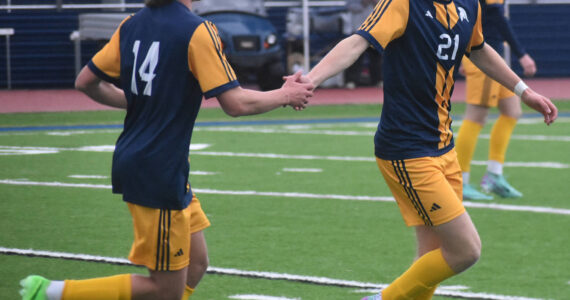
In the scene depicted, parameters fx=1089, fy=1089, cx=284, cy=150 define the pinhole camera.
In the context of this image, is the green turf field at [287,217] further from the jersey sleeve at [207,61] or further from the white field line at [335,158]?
the jersey sleeve at [207,61]

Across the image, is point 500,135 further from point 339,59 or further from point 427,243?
point 339,59

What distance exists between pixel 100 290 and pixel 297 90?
115cm

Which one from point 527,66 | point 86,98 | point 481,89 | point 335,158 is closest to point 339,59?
point 481,89

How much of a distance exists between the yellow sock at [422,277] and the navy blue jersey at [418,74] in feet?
1.57

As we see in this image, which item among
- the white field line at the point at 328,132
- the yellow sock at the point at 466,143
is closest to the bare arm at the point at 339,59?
the yellow sock at the point at 466,143

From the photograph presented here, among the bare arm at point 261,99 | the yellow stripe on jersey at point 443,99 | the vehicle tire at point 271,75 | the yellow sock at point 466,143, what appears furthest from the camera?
the vehicle tire at point 271,75

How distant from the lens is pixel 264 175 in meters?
11.0

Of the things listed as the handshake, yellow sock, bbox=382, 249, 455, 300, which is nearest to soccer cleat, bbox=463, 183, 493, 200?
yellow sock, bbox=382, 249, 455, 300

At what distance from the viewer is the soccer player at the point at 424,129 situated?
490 cm

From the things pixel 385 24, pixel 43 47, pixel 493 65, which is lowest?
pixel 43 47

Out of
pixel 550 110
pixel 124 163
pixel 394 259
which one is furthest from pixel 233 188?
pixel 124 163

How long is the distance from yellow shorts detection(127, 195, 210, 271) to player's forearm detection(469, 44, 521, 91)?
72.8 inches

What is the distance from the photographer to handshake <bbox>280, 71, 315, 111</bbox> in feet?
14.6

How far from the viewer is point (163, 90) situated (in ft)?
13.9
